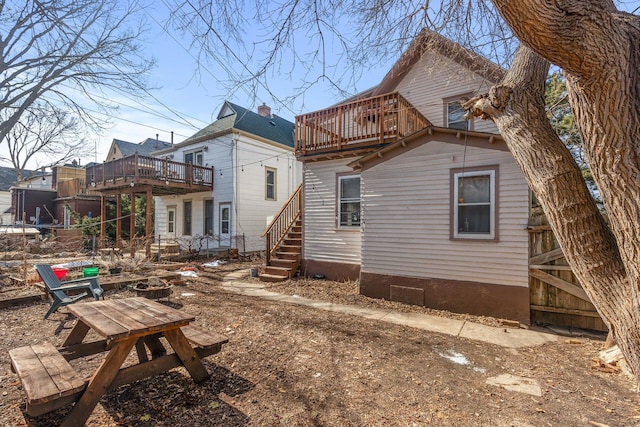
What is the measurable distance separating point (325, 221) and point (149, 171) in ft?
29.1

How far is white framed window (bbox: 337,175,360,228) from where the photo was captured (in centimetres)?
839

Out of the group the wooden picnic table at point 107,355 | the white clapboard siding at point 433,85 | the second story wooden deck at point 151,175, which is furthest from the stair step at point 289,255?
the second story wooden deck at point 151,175

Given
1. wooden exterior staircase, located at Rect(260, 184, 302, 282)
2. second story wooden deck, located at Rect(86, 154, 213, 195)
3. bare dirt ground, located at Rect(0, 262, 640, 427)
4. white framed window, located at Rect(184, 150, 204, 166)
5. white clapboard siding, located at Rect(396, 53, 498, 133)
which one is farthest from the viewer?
white framed window, located at Rect(184, 150, 204, 166)

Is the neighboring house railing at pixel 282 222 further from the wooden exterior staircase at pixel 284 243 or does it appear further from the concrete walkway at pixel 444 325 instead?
the concrete walkway at pixel 444 325

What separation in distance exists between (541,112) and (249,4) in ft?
10.1

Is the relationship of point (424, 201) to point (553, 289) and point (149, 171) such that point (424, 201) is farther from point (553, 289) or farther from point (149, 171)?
point (149, 171)

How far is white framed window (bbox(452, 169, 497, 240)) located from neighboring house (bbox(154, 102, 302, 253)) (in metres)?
9.44

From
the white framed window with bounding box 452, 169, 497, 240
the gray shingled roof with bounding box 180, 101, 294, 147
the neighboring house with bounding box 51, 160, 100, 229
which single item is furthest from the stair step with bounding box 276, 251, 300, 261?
the neighboring house with bounding box 51, 160, 100, 229

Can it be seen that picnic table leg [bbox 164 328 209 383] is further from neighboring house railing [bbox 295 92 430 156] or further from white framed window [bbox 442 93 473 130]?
white framed window [bbox 442 93 473 130]

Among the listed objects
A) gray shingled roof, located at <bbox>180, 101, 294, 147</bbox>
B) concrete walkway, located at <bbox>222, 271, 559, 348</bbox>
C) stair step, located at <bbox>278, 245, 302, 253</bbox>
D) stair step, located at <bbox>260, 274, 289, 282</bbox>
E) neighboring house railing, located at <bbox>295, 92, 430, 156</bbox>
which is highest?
gray shingled roof, located at <bbox>180, 101, 294, 147</bbox>

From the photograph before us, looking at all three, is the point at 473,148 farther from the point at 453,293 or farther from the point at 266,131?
the point at 266,131

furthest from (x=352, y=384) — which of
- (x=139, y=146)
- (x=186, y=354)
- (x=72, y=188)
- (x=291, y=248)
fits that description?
(x=139, y=146)

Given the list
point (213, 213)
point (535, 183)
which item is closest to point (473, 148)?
point (535, 183)

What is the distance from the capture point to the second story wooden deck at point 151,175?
42.2 feet
